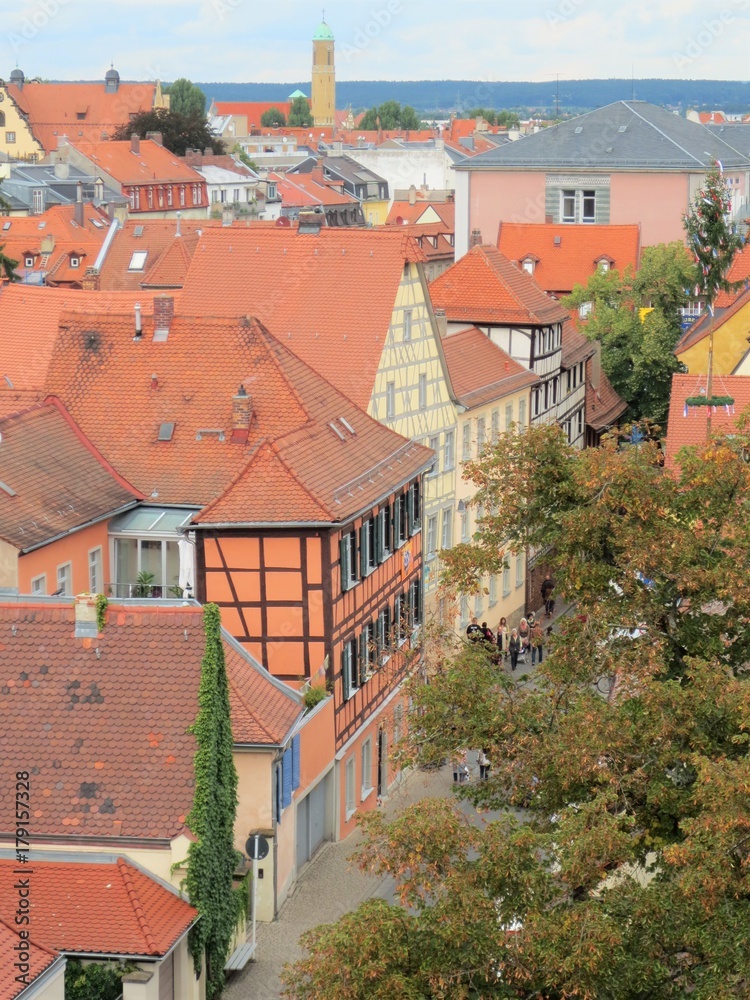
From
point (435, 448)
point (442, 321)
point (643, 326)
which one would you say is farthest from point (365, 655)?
point (643, 326)

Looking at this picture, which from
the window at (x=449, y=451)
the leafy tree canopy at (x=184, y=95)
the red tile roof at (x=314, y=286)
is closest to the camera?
the red tile roof at (x=314, y=286)

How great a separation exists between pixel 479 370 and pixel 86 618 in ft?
81.9

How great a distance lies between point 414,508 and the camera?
36688 mm

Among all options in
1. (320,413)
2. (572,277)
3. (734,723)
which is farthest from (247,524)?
(572,277)

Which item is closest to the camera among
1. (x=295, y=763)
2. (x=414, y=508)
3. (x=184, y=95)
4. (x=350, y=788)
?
(x=295, y=763)

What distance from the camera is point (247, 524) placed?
30.2m

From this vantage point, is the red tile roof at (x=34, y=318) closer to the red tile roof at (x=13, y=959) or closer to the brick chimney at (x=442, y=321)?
the brick chimney at (x=442, y=321)

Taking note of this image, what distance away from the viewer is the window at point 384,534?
33550mm

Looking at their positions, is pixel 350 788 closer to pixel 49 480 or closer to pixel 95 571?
pixel 95 571

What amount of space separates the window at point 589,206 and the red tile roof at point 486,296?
1193 inches

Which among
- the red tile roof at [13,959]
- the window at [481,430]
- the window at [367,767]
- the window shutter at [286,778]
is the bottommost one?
the window at [367,767]

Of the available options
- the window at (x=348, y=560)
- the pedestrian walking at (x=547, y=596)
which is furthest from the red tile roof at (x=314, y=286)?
the pedestrian walking at (x=547, y=596)

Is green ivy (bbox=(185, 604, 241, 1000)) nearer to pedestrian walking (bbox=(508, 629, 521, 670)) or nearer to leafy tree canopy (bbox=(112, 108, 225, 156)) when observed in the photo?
pedestrian walking (bbox=(508, 629, 521, 670))

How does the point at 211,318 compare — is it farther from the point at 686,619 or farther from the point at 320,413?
the point at 686,619
